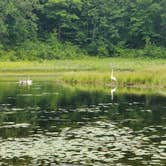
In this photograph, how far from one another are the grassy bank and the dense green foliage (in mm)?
4517

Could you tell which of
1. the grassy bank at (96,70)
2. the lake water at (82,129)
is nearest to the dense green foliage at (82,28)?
the grassy bank at (96,70)

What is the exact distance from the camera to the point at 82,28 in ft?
297

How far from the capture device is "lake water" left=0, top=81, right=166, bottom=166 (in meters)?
19.7

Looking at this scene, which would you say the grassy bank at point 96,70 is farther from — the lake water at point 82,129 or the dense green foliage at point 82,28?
the lake water at point 82,129

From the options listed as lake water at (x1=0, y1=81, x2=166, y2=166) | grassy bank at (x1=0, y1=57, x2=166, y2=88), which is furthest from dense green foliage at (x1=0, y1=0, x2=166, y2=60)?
lake water at (x1=0, y1=81, x2=166, y2=166)

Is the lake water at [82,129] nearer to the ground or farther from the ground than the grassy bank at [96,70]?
nearer to the ground

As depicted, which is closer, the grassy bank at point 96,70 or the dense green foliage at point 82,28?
the grassy bank at point 96,70

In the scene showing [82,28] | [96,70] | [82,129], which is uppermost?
[82,28]

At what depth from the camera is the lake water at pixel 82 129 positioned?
19.7 m

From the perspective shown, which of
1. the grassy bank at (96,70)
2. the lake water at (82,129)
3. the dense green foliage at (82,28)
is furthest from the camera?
the dense green foliage at (82,28)

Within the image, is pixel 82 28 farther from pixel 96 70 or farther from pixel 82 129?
pixel 82 129

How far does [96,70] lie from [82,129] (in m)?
38.2

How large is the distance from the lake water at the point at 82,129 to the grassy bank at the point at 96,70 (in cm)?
602

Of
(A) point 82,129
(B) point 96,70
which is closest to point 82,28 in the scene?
(B) point 96,70
